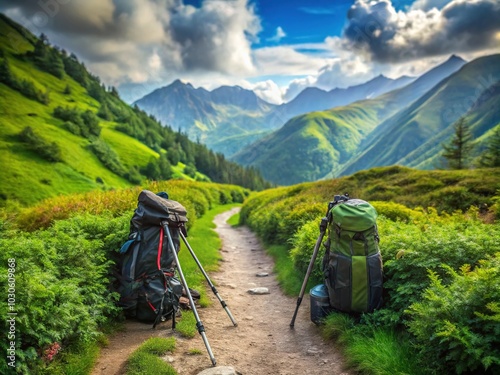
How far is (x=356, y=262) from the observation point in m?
6.68

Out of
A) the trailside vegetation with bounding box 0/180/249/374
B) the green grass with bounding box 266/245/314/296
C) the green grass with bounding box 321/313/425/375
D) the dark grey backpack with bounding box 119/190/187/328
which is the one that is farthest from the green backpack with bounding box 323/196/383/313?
the trailside vegetation with bounding box 0/180/249/374

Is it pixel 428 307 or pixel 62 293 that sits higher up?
pixel 62 293

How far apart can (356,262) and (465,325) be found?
2.41m

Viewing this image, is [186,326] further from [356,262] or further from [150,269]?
[356,262]

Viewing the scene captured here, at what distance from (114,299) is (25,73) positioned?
477 feet

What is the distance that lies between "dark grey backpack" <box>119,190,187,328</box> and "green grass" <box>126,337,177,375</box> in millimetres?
987

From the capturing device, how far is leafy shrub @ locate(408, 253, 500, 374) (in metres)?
4.04

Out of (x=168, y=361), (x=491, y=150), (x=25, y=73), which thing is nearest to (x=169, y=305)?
(x=168, y=361)

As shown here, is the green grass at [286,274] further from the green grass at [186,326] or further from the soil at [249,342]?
the green grass at [186,326]

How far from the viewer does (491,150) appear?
48438 mm

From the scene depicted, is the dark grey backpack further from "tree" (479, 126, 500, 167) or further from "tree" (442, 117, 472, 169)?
"tree" (442, 117, 472, 169)

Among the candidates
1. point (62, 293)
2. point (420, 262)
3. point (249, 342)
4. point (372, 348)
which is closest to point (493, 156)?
Answer: point (420, 262)

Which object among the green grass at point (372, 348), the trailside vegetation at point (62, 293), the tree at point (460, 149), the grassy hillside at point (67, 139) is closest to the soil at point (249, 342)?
the green grass at point (372, 348)

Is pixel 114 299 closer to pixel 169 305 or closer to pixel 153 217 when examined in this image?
pixel 169 305
